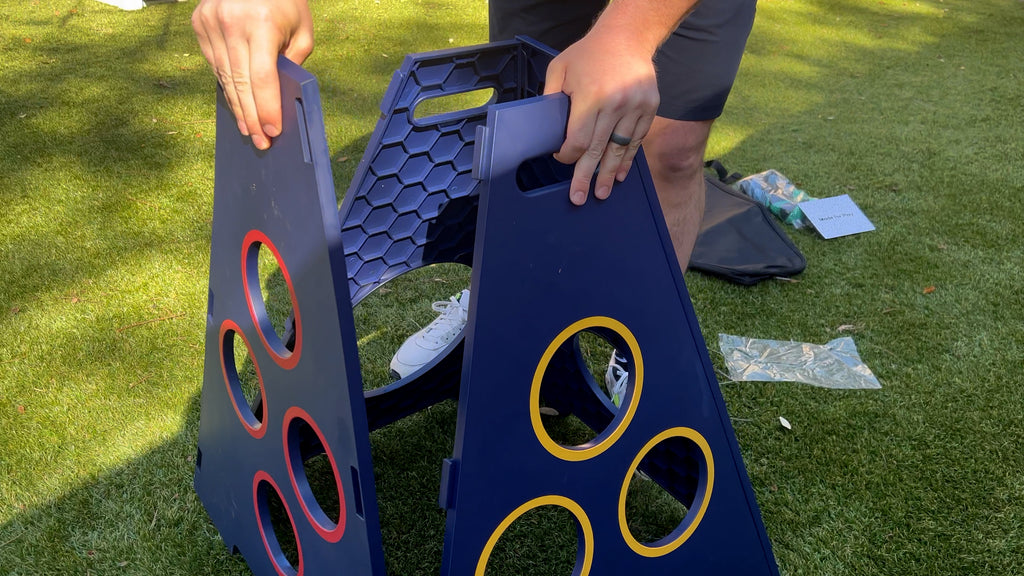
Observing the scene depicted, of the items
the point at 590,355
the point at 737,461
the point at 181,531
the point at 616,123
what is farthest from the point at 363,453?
the point at 590,355

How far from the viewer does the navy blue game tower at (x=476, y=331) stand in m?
0.86

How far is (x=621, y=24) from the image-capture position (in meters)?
0.89

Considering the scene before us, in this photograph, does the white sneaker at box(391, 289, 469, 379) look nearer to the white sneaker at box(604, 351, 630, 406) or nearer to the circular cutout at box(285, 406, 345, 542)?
the white sneaker at box(604, 351, 630, 406)

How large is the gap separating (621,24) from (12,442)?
1.48 metres

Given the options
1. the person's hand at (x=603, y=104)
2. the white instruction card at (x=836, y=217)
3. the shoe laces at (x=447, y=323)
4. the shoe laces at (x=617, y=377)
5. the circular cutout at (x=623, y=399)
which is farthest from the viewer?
the white instruction card at (x=836, y=217)

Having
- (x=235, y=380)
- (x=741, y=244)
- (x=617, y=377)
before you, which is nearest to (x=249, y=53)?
(x=235, y=380)

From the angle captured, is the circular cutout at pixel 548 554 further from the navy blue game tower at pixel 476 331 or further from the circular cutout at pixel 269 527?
the circular cutout at pixel 269 527

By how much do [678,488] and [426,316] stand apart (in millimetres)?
916

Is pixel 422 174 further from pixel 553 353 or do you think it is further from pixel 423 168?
pixel 553 353

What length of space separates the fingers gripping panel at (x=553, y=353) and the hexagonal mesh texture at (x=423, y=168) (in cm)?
38

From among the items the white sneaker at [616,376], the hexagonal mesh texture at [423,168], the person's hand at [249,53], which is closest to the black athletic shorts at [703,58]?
the hexagonal mesh texture at [423,168]

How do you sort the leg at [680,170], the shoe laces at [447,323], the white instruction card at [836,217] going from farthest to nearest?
the white instruction card at [836,217]
the shoe laces at [447,323]
the leg at [680,170]

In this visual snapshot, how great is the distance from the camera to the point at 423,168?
1338 millimetres

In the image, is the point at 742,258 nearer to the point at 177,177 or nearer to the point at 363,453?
the point at 363,453
